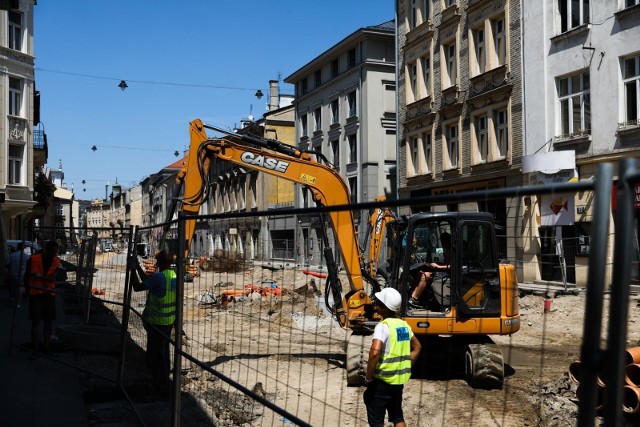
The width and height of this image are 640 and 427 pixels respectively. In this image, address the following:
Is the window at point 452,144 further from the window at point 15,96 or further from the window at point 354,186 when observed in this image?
the window at point 15,96

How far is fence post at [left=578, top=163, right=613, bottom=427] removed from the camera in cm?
220

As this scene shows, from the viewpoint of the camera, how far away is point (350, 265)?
10.9 metres

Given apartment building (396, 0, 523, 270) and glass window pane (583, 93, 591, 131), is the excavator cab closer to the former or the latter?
glass window pane (583, 93, 591, 131)

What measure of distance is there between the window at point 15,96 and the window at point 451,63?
64.3ft

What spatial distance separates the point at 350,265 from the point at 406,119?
21935 mm

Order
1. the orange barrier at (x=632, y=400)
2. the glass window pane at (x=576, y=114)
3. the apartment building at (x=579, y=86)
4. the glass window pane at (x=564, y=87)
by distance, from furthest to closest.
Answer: the glass window pane at (x=564, y=87), the glass window pane at (x=576, y=114), the apartment building at (x=579, y=86), the orange barrier at (x=632, y=400)

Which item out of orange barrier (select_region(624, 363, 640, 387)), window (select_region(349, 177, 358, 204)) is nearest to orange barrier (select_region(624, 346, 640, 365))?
orange barrier (select_region(624, 363, 640, 387))

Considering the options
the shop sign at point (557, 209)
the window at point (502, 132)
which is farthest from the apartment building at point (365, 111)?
the shop sign at point (557, 209)

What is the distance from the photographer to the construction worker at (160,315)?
697 centimetres

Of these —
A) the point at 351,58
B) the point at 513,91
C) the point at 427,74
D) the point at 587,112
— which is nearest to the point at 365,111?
the point at 351,58

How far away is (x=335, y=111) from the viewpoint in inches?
1718

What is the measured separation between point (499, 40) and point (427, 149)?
6534 millimetres

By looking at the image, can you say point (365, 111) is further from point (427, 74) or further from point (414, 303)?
point (414, 303)

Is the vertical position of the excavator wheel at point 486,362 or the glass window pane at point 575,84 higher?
the glass window pane at point 575,84
